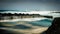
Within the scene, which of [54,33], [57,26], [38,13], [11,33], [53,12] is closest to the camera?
[54,33]

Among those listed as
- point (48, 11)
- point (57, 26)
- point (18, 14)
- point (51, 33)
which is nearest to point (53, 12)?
point (48, 11)

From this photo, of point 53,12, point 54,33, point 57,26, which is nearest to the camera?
point 54,33

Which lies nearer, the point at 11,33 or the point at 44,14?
the point at 11,33

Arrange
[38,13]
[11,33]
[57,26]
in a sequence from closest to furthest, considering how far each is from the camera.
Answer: [57,26] → [11,33] → [38,13]

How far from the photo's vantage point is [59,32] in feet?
5.87

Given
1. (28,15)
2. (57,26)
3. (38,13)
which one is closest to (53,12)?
(38,13)

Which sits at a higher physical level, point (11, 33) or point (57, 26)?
point (57, 26)

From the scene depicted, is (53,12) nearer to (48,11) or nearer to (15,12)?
(48,11)

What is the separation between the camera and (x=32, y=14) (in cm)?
532

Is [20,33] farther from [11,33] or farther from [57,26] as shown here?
[57,26]

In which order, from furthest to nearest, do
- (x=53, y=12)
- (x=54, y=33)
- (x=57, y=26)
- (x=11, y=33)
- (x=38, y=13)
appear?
1. (x=38, y=13)
2. (x=53, y=12)
3. (x=11, y=33)
4. (x=57, y=26)
5. (x=54, y=33)

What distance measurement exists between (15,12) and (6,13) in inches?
18.0

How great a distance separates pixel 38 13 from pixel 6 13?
1583mm

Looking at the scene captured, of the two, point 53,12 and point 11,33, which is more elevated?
point 53,12
